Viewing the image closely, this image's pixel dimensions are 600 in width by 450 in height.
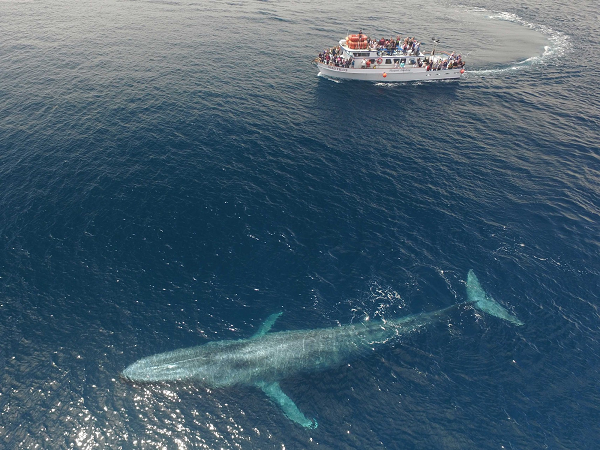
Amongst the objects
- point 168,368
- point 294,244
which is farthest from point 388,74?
point 168,368

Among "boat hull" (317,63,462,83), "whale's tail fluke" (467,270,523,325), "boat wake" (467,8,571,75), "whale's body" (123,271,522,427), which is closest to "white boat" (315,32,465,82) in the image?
"boat hull" (317,63,462,83)

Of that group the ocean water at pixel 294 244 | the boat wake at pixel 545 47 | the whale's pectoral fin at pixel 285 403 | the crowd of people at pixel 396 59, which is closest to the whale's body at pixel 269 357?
the whale's pectoral fin at pixel 285 403

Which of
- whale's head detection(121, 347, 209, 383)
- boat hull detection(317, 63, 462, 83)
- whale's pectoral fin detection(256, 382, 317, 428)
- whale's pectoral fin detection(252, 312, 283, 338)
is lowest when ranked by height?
whale's pectoral fin detection(256, 382, 317, 428)

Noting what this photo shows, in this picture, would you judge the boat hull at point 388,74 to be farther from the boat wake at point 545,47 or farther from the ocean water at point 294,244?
the boat wake at point 545,47

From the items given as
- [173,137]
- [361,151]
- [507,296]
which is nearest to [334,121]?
[361,151]

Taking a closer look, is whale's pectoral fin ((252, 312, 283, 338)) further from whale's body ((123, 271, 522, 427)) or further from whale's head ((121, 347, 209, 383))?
whale's head ((121, 347, 209, 383))

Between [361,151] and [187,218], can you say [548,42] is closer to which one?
[361,151]
